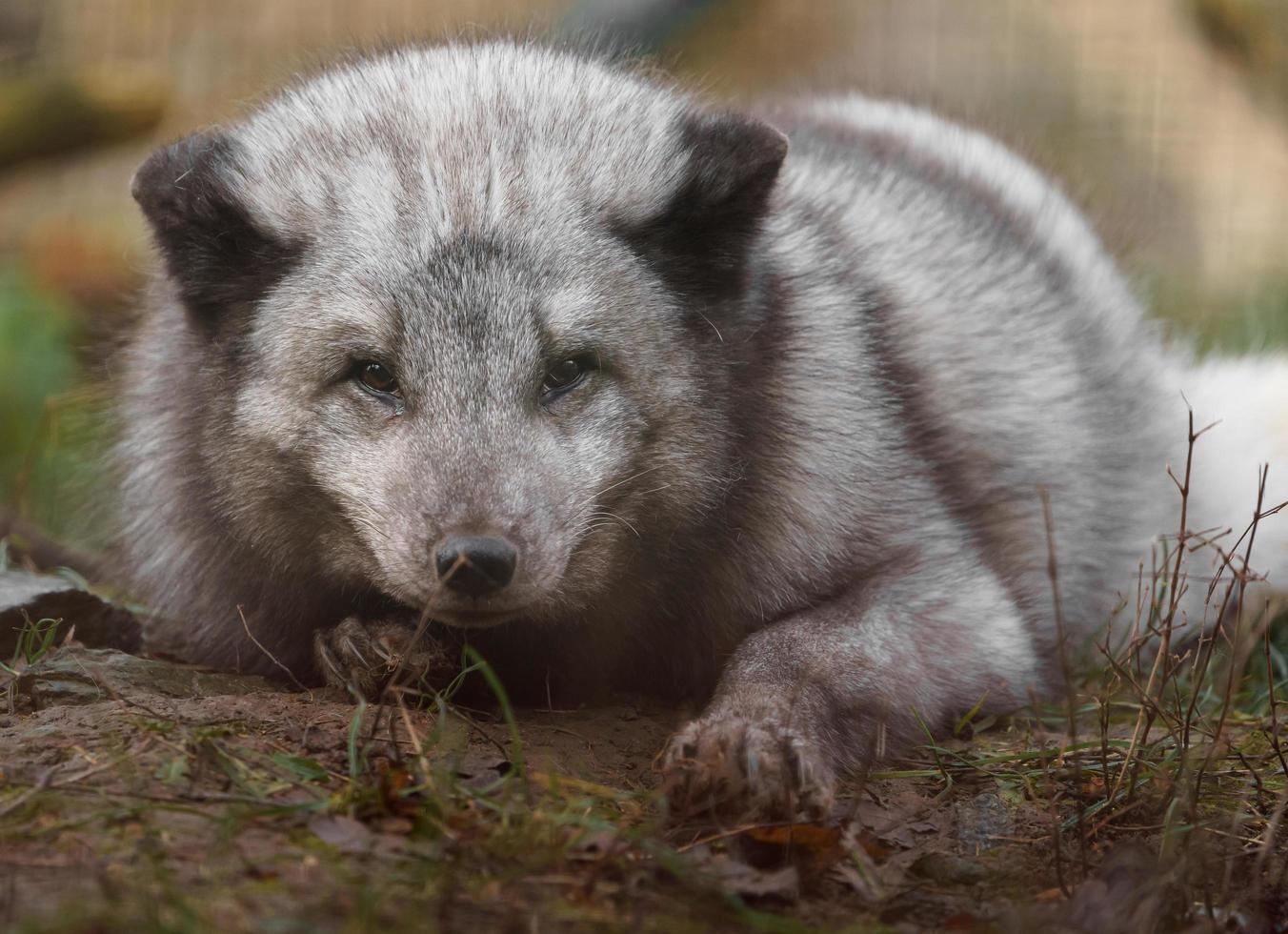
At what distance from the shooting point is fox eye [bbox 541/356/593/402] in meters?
3.41

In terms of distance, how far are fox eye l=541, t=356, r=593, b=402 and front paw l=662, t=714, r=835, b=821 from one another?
2.80ft

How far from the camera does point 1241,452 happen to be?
5.84 m

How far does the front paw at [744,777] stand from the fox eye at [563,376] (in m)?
0.85

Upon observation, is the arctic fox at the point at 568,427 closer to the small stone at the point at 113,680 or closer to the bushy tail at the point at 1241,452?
the small stone at the point at 113,680

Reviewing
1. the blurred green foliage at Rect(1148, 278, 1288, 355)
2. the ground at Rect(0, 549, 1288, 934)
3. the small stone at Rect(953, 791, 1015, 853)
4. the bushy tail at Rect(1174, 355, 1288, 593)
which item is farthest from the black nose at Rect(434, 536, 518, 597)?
the blurred green foliage at Rect(1148, 278, 1288, 355)

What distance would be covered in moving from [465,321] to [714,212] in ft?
2.45

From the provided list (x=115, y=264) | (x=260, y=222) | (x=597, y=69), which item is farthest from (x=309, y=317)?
(x=115, y=264)

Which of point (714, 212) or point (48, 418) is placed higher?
point (714, 212)

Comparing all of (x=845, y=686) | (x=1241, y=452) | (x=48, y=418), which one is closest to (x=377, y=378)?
(x=845, y=686)

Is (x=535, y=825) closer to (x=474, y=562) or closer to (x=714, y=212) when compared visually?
(x=474, y=562)

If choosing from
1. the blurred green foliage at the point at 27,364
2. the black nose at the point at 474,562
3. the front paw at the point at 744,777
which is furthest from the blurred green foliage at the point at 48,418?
the front paw at the point at 744,777

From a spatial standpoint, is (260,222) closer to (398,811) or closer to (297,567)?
(297,567)

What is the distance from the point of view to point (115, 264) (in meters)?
9.20

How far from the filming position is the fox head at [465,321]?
10.7 ft
